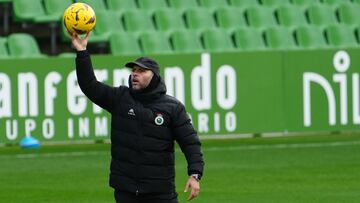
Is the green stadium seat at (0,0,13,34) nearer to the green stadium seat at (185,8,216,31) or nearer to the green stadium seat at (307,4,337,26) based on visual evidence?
the green stadium seat at (185,8,216,31)

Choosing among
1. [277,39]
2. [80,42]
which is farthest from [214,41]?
[80,42]

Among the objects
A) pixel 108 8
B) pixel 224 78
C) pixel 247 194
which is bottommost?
pixel 247 194

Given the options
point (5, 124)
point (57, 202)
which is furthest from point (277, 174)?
point (5, 124)

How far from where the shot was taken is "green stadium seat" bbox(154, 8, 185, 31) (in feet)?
72.4

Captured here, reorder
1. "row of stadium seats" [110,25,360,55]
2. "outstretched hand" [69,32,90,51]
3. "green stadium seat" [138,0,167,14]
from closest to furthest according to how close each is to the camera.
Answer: "outstretched hand" [69,32,90,51] < "row of stadium seats" [110,25,360,55] < "green stadium seat" [138,0,167,14]

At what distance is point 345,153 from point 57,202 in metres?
6.44

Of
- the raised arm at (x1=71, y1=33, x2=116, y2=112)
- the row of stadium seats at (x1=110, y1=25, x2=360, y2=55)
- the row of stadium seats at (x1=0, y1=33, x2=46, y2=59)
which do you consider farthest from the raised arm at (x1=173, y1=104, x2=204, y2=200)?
the row of stadium seats at (x1=110, y1=25, x2=360, y2=55)

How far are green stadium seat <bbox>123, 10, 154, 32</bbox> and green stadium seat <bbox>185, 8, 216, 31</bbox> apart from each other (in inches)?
35.3

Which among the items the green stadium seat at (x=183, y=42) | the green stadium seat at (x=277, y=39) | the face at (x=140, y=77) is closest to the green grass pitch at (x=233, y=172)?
the green stadium seat at (x=183, y=42)

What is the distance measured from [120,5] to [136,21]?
76 centimetres

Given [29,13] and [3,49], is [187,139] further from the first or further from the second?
[29,13]

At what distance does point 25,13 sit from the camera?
21250mm

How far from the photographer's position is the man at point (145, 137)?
28.1ft

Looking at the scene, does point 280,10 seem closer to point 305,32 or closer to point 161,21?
point 305,32
